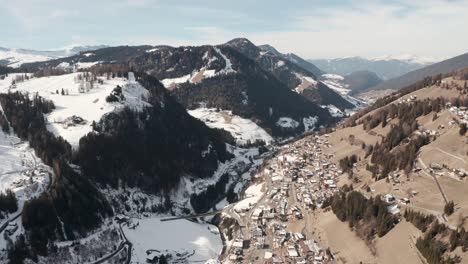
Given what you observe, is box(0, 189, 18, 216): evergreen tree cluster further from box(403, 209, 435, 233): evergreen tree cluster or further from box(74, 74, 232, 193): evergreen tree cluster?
box(403, 209, 435, 233): evergreen tree cluster

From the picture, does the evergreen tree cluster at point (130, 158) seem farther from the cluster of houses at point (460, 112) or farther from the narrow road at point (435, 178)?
the cluster of houses at point (460, 112)

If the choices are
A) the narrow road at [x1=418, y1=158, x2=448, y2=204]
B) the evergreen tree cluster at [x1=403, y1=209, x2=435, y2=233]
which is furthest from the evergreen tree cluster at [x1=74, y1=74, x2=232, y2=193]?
the evergreen tree cluster at [x1=403, y1=209, x2=435, y2=233]

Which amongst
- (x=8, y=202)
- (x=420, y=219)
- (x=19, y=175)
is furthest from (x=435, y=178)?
(x=19, y=175)

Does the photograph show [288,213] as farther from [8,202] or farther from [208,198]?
[8,202]

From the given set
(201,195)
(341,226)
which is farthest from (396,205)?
Result: (201,195)

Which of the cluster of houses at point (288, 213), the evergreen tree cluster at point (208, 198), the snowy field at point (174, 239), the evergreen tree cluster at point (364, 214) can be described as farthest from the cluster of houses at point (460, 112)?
the snowy field at point (174, 239)

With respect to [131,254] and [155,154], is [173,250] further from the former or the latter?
[155,154]
